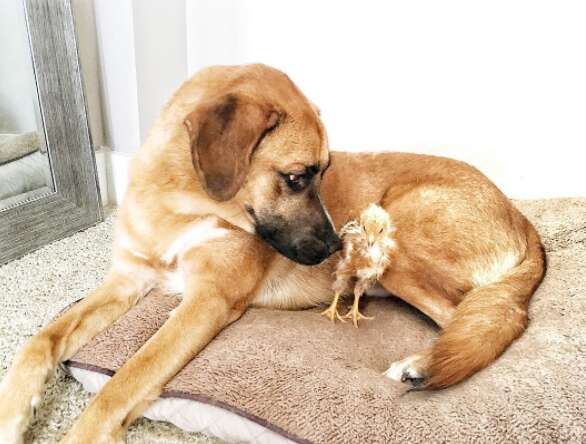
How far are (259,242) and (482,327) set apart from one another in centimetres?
61

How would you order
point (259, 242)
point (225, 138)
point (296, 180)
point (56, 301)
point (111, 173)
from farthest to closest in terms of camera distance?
point (111, 173), point (56, 301), point (259, 242), point (296, 180), point (225, 138)

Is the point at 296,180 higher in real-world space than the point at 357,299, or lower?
higher

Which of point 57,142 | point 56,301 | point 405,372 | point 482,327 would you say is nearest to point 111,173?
point 57,142

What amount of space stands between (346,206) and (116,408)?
2.95ft

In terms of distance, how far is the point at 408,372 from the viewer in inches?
51.5

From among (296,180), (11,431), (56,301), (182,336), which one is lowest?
(56,301)

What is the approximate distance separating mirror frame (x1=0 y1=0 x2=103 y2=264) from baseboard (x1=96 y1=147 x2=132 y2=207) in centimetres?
18

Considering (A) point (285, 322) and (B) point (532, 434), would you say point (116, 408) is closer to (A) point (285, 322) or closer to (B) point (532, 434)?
(A) point (285, 322)

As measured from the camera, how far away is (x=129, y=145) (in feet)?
8.46

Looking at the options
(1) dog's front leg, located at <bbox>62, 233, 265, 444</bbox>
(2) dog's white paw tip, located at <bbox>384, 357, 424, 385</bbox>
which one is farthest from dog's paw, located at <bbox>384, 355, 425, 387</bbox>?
(1) dog's front leg, located at <bbox>62, 233, 265, 444</bbox>

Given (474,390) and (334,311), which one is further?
(334,311)

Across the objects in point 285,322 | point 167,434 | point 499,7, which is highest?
point 499,7

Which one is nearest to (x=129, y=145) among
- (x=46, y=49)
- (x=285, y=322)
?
(x=46, y=49)

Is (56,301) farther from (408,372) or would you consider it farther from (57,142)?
(408,372)
